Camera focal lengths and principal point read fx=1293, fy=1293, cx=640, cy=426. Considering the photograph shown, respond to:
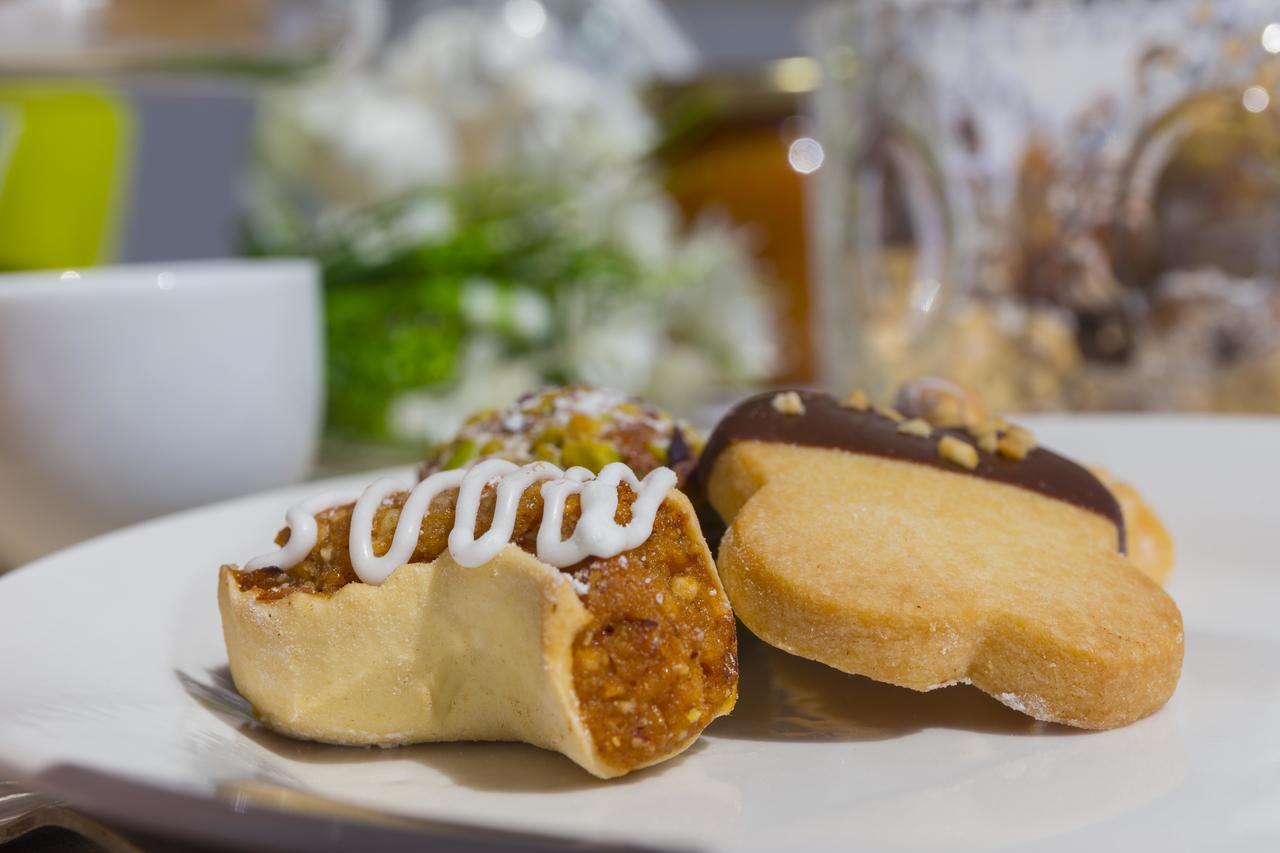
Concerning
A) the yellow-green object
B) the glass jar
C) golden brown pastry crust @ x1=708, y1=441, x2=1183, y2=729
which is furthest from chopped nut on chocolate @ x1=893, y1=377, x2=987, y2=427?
the yellow-green object

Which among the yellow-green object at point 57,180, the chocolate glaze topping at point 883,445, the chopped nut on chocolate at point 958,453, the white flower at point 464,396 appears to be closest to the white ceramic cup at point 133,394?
the white flower at point 464,396

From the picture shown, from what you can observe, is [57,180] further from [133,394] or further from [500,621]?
[500,621]

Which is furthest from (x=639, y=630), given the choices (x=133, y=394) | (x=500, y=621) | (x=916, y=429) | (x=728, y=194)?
(x=728, y=194)

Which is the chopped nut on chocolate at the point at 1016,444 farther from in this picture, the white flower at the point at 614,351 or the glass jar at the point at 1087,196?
the white flower at the point at 614,351

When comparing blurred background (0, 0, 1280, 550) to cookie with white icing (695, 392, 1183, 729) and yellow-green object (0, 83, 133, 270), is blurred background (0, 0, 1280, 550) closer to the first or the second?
yellow-green object (0, 83, 133, 270)

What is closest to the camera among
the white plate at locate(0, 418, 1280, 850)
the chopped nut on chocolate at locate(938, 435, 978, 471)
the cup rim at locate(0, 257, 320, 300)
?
the white plate at locate(0, 418, 1280, 850)

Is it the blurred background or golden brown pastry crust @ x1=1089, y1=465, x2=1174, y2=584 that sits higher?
the blurred background

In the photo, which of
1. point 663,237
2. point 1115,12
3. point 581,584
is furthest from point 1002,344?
point 581,584
